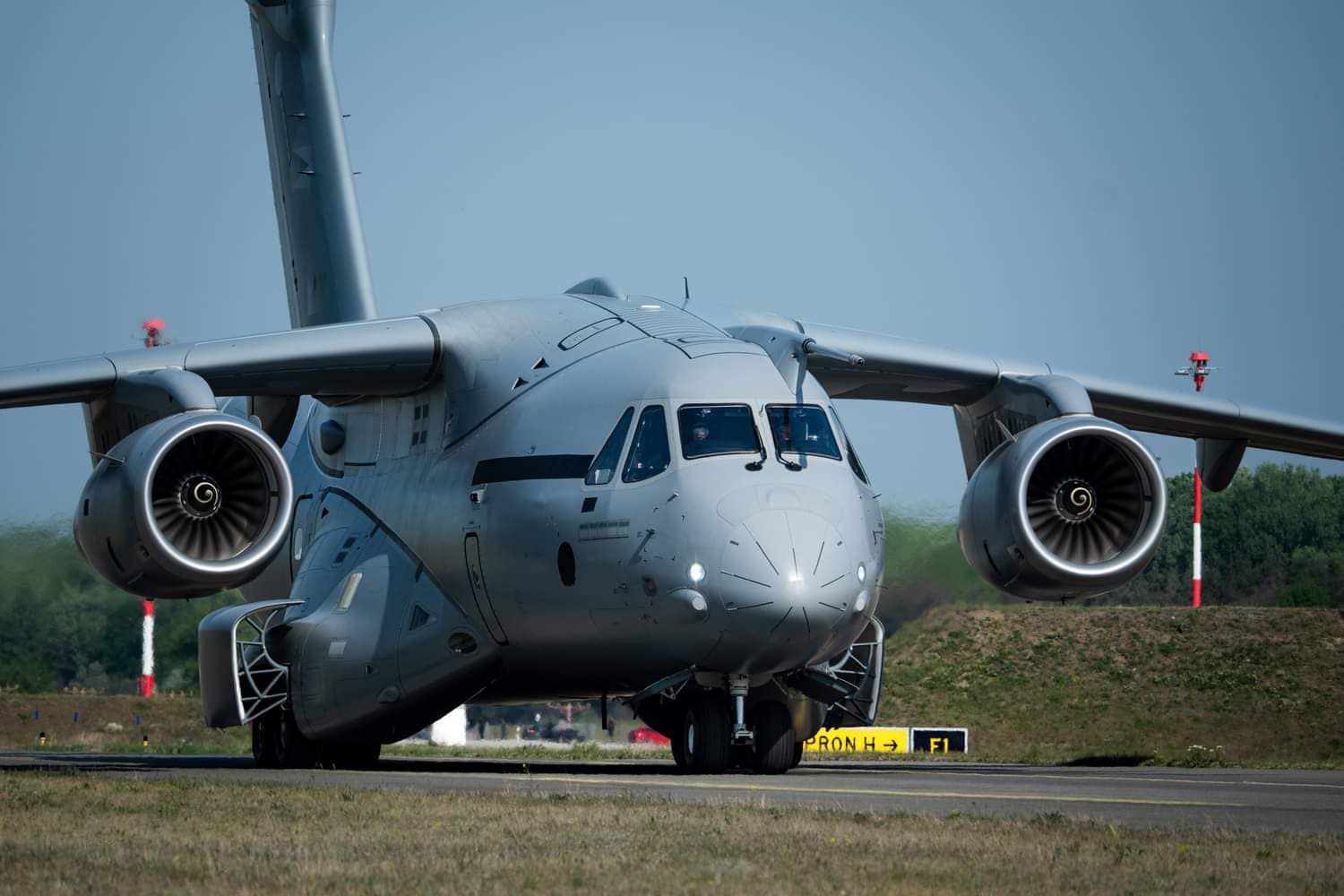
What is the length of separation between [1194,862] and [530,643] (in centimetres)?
883

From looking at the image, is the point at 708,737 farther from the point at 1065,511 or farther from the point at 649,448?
the point at 1065,511

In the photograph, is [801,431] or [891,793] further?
[801,431]

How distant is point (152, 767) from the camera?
1889cm

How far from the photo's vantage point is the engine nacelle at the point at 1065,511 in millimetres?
18000

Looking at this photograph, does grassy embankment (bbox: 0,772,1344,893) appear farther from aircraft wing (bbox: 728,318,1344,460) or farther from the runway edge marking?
aircraft wing (bbox: 728,318,1344,460)

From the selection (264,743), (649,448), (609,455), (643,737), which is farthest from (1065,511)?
(643,737)

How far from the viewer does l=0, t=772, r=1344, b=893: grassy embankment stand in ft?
27.8

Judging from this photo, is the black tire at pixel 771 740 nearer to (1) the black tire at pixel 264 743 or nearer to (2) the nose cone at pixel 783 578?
(2) the nose cone at pixel 783 578

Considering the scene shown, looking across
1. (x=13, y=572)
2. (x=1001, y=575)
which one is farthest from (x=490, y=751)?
(x=1001, y=575)

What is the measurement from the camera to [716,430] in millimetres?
16188

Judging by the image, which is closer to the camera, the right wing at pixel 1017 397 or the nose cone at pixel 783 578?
the nose cone at pixel 783 578

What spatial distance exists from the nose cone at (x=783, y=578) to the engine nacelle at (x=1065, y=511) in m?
2.97

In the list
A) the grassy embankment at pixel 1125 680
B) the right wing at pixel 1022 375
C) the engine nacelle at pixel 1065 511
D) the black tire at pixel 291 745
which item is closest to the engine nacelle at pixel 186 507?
the black tire at pixel 291 745

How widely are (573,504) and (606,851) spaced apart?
23.2 feet
